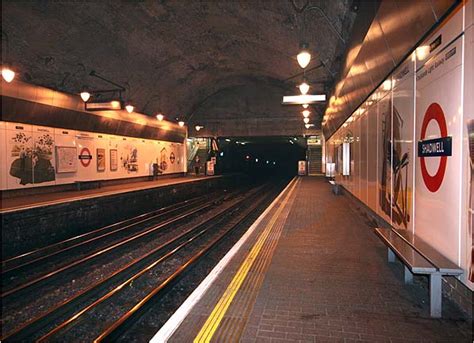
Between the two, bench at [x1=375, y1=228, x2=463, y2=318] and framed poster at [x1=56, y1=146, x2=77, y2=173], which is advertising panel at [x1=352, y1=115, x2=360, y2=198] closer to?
bench at [x1=375, y1=228, x2=463, y2=318]

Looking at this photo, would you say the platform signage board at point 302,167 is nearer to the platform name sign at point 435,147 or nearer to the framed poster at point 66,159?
the framed poster at point 66,159

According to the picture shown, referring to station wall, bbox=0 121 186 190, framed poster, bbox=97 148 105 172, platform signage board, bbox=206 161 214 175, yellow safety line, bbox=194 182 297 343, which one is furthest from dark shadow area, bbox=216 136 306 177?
yellow safety line, bbox=194 182 297 343

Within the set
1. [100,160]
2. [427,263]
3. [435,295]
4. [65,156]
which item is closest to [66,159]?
[65,156]

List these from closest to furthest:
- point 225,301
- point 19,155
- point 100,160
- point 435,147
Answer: point 225,301
point 435,147
point 19,155
point 100,160

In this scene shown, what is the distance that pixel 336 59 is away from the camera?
11.5 metres

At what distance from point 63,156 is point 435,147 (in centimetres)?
1236

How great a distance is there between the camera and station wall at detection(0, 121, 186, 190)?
1038cm

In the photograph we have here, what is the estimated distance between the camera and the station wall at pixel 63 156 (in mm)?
10375

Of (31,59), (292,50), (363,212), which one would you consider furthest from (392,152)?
(31,59)

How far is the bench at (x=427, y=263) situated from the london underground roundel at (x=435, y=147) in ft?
2.28

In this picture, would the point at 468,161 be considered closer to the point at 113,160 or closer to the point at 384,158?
the point at 384,158

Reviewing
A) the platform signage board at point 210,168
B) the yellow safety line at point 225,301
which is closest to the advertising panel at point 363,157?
the yellow safety line at point 225,301

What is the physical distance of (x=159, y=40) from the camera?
12.9 meters

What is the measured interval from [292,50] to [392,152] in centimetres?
845
